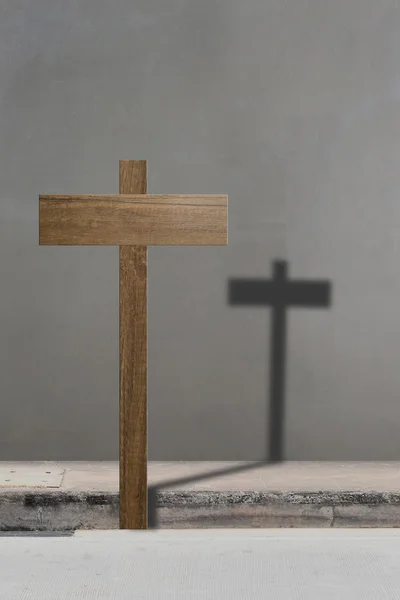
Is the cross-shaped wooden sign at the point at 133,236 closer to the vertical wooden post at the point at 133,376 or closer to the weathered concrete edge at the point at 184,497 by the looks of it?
the vertical wooden post at the point at 133,376

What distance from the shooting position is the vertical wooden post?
3205mm

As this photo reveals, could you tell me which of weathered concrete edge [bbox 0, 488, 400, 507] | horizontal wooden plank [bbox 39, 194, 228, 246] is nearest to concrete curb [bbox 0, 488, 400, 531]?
weathered concrete edge [bbox 0, 488, 400, 507]

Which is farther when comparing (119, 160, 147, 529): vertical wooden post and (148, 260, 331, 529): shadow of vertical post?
(148, 260, 331, 529): shadow of vertical post

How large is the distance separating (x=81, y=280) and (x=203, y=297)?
0.67 m

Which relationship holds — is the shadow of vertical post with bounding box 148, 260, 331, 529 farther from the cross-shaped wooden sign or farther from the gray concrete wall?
the cross-shaped wooden sign

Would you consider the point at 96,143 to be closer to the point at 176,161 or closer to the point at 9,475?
the point at 176,161

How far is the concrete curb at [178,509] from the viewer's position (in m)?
3.89

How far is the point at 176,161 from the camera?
4.65 meters

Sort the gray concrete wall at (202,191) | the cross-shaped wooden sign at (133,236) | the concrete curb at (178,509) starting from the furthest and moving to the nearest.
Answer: the gray concrete wall at (202,191) → the concrete curb at (178,509) → the cross-shaped wooden sign at (133,236)

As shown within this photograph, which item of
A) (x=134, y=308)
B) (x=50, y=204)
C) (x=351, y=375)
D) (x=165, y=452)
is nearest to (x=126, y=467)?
(x=134, y=308)

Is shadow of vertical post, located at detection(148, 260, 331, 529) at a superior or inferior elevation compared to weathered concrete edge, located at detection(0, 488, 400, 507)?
superior

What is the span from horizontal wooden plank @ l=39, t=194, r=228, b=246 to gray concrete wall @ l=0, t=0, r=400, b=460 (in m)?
1.43

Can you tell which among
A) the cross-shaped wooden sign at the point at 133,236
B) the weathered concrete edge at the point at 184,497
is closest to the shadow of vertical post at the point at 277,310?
the weathered concrete edge at the point at 184,497

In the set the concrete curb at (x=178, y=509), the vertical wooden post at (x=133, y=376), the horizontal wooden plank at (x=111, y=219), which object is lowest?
the concrete curb at (x=178, y=509)
